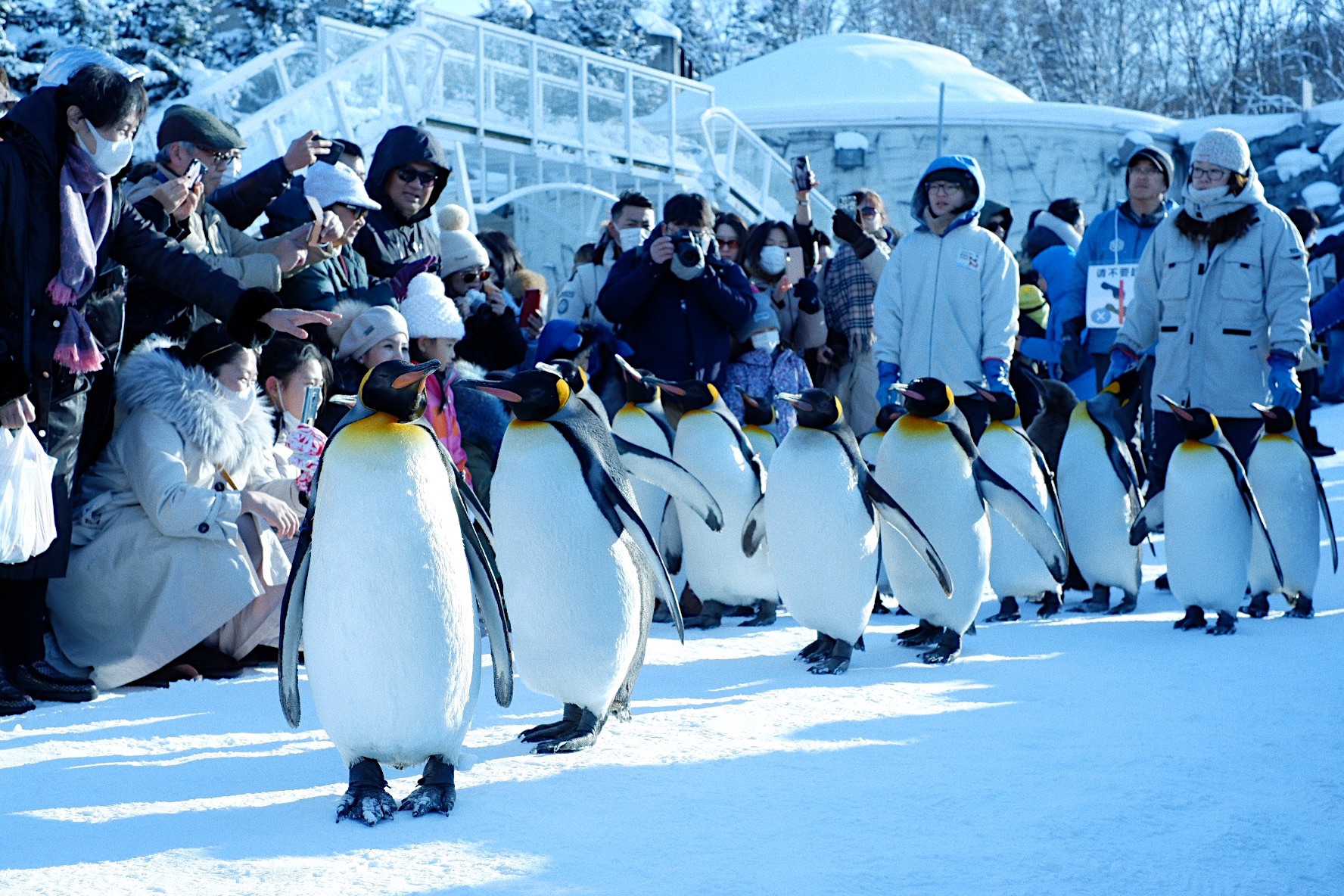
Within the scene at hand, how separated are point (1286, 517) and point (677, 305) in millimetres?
2282

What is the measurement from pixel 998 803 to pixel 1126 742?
57cm

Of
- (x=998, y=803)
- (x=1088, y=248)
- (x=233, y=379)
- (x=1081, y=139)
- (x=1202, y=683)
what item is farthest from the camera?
(x=1081, y=139)

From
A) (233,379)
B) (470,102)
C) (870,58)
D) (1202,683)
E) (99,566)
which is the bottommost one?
(1202,683)

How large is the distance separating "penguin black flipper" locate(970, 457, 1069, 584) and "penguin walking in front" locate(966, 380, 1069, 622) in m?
0.51

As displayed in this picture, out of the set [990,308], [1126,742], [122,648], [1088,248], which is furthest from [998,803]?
[1088,248]

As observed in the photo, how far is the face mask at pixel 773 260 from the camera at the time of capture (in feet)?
19.8

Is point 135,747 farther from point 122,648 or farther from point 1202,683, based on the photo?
point 1202,683

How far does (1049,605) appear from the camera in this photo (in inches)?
191

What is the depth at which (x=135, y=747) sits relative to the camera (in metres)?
2.96

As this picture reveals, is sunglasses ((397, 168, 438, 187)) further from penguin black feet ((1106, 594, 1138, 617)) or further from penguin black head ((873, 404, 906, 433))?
penguin black feet ((1106, 594, 1138, 617))

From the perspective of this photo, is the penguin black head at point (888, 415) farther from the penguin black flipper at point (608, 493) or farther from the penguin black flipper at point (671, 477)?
the penguin black flipper at point (608, 493)

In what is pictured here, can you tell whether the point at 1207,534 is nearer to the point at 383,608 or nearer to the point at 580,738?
the point at 580,738

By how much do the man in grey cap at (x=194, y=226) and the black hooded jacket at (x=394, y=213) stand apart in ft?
1.61

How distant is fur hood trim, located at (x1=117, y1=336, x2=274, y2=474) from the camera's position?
371 cm
